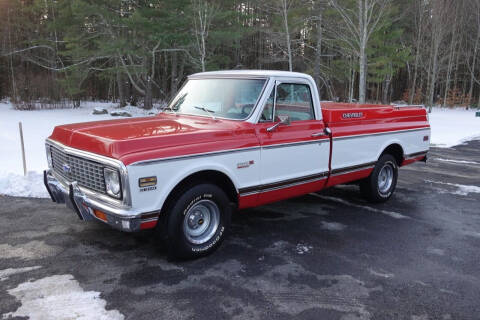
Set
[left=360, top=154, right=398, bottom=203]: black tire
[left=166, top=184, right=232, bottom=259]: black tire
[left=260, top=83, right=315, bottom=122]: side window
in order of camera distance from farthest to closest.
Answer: [left=360, top=154, right=398, bottom=203]: black tire < [left=260, top=83, right=315, bottom=122]: side window < [left=166, top=184, right=232, bottom=259]: black tire

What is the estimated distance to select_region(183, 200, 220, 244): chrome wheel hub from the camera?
13.1ft

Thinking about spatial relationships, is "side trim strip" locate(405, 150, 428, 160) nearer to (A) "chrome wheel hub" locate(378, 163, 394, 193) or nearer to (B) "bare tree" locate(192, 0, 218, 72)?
(A) "chrome wheel hub" locate(378, 163, 394, 193)

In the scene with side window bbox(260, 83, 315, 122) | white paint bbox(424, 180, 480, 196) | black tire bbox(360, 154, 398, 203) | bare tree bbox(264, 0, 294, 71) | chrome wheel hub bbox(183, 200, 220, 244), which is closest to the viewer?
chrome wheel hub bbox(183, 200, 220, 244)

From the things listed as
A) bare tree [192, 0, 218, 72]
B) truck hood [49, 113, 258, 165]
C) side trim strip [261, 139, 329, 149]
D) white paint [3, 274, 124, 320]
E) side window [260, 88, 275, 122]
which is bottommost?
white paint [3, 274, 124, 320]

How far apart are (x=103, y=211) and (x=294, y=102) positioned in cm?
267

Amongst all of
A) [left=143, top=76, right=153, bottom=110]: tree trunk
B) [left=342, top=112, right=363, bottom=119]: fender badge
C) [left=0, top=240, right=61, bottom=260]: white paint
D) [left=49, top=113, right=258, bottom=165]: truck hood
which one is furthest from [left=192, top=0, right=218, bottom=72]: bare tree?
[left=0, top=240, right=61, bottom=260]: white paint

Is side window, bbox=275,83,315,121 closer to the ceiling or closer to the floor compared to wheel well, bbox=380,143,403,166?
closer to the ceiling

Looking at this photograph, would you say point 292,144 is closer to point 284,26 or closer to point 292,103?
point 292,103

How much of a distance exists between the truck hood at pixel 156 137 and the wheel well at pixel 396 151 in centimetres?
306

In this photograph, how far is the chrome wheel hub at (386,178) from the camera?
20.8 feet

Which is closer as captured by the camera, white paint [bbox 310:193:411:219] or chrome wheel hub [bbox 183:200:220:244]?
chrome wheel hub [bbox 183:200:220:244]

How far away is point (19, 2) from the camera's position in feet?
85.1

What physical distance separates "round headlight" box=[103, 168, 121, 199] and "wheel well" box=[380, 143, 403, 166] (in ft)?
14.6

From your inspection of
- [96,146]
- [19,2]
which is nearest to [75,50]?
[19,2]
